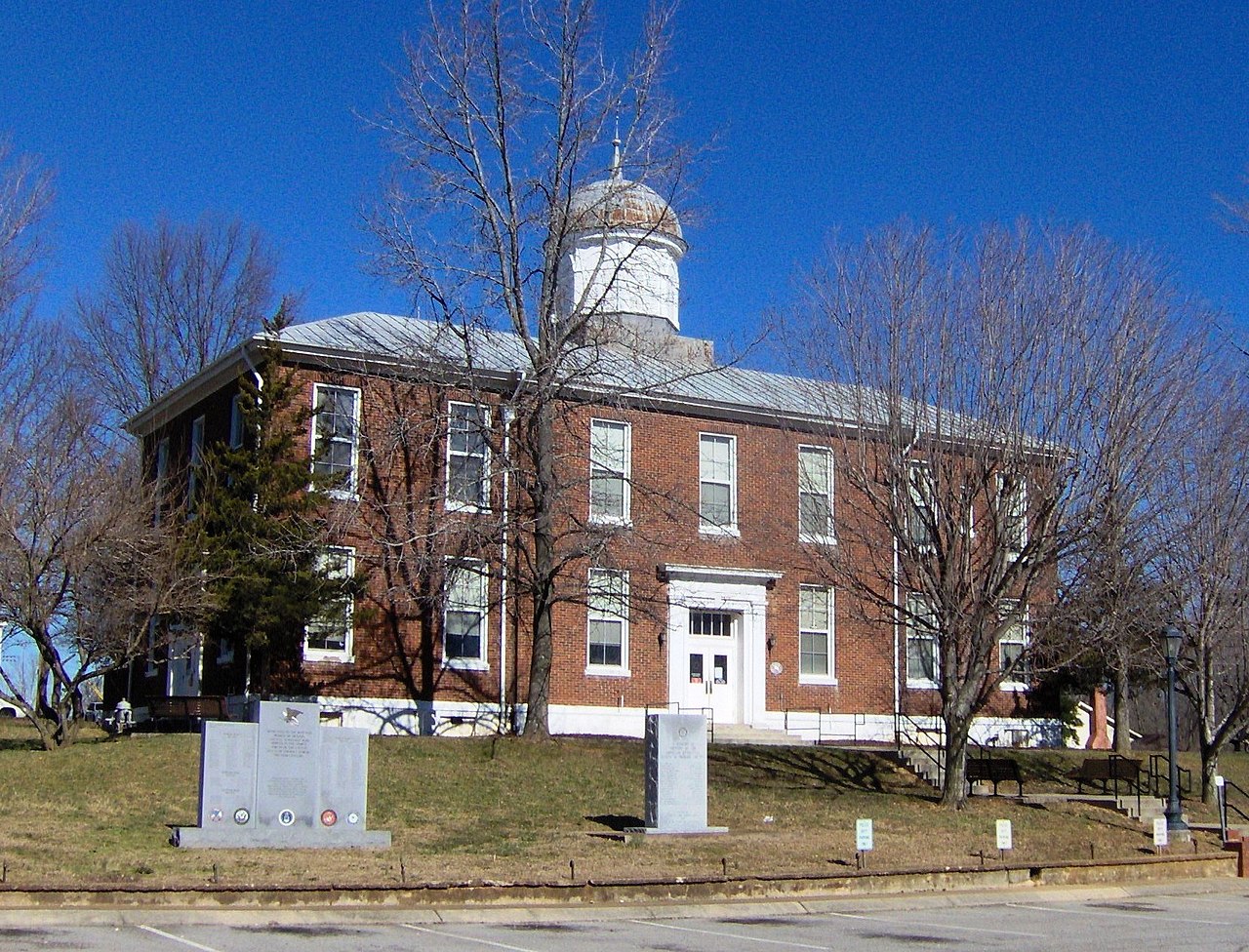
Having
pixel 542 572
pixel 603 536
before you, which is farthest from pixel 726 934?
pixel 542 572

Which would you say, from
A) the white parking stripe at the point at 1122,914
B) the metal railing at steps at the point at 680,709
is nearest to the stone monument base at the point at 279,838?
the white parking stripe at the point at 1122,914

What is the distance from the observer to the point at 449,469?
3006 centimetres

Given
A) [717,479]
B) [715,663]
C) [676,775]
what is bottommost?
[676,775]

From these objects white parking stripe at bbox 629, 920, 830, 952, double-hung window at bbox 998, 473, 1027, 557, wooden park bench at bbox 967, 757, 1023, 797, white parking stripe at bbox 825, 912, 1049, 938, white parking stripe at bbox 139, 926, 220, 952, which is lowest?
white parking stripe at bbox 825, 912, 1049, 938

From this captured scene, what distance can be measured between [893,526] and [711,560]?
338 inches

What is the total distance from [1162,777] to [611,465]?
14107 millimetres

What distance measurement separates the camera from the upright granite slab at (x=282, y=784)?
17.4m

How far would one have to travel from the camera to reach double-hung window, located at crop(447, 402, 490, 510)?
2830 cm

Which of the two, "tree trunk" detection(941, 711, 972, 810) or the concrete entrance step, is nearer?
"tree trunk" detection(941, 711, 972, 810)

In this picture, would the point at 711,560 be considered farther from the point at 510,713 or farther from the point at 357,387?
the point at 357,387

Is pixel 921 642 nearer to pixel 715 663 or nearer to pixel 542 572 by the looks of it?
pixel 715 663

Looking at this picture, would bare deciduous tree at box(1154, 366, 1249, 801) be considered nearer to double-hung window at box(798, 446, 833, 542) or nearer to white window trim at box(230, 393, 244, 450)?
double-hung window at box(798, 446, 833, 542)

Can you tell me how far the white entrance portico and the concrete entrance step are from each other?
43 cm

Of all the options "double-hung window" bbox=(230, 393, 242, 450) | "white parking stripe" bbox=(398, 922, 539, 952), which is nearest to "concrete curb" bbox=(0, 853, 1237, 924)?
"white parking stripe" bbox=(398, 922, 539, 952)
